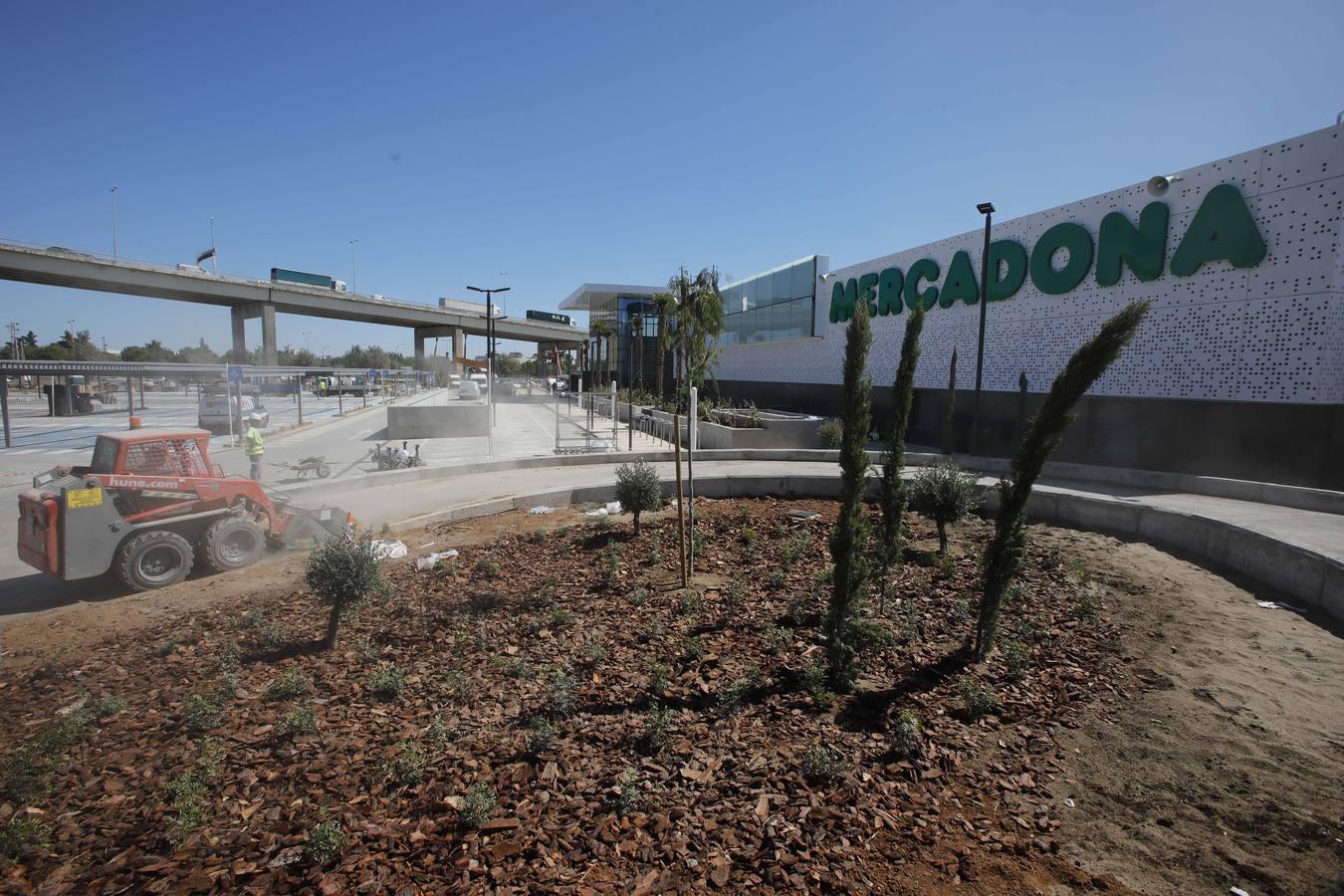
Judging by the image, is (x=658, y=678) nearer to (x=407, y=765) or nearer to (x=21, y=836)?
(x=407, y=765)

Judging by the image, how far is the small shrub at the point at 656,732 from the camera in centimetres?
433

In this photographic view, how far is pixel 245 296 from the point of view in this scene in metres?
56.5

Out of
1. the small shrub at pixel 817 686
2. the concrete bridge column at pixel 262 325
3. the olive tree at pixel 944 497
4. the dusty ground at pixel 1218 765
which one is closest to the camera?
the dusty ground at pixel 1218 765

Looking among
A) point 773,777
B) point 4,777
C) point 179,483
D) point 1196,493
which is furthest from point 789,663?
point 1196,493

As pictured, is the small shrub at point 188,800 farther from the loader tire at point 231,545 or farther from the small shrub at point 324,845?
the loader tire at point 231,545

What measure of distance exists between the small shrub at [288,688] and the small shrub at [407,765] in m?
1.31

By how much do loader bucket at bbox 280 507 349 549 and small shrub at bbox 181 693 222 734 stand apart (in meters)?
5.30

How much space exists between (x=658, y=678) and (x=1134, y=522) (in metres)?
9.54

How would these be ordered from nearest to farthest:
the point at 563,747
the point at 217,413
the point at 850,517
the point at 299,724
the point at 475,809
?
1. the point at 475,809
2. the point at 563,747
3. the point at 299,724
4. the point at 850,517
5. the point at 217,413

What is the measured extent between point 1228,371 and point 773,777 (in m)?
16.2

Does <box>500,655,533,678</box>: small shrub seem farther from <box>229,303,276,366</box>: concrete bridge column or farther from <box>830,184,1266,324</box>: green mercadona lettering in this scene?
<box>229,303,276,366</box>: concrete bridge column

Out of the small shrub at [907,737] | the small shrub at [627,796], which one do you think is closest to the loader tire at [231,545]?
the small shrub at [627,796]

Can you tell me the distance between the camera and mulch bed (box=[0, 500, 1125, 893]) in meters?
3.39

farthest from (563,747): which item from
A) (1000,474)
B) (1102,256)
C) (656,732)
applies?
(1102,256)
